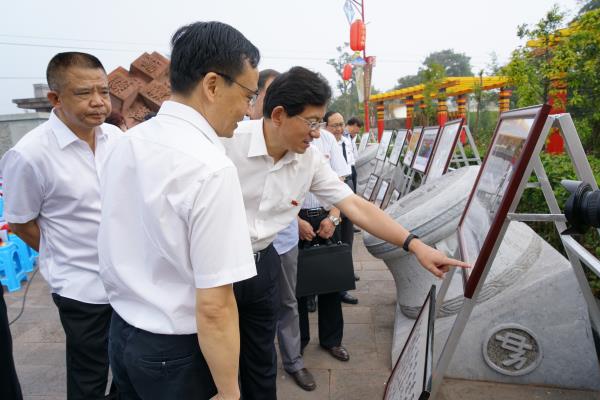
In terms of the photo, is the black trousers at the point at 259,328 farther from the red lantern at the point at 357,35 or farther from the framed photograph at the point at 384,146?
the red lantern at the point at 357,35

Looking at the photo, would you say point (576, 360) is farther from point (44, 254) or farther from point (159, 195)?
point (44, 254)

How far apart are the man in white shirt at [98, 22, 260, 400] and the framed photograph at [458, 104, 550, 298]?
92cm

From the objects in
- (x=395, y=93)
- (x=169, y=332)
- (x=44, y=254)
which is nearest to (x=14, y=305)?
(x=44, y=254)

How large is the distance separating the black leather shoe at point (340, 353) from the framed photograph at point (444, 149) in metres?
1.91

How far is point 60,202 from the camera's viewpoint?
1.89 metres

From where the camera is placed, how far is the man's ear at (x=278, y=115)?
1794mm

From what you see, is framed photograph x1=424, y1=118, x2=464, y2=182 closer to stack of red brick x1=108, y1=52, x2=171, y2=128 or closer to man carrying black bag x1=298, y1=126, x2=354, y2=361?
man carrying black bag x1=298, y1=126, x2=354, y2=361

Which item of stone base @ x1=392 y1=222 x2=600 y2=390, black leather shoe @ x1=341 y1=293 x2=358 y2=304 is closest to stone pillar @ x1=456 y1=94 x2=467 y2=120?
black leather shoe @ x1=341 y1=293 x2=358 y2=304

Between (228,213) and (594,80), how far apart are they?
24.2ft

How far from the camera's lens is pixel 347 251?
2.79 metres

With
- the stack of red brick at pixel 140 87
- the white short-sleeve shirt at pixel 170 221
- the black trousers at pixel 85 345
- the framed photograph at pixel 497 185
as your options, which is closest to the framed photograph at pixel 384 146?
the stack of red brick at pixel 140 87

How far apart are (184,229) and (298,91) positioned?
3.10 ft

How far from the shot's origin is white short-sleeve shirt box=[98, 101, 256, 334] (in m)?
0.95

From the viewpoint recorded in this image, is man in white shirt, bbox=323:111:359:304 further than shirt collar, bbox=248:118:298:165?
Yes
